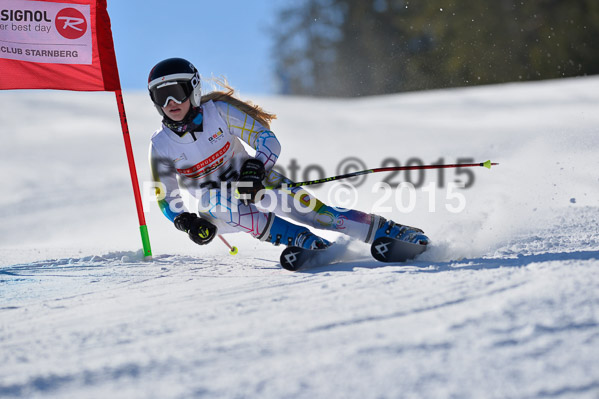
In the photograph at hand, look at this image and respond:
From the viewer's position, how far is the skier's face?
12.0 feet

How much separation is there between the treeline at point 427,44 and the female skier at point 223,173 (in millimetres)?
20579

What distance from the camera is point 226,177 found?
3896 mm

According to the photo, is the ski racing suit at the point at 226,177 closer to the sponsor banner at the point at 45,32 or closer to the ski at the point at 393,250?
the ski at the point at 393,250

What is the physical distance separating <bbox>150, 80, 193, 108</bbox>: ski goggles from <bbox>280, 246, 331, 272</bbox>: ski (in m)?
1.08

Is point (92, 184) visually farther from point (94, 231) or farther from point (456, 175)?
point (456, 175)

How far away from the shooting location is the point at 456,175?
24.5 feet

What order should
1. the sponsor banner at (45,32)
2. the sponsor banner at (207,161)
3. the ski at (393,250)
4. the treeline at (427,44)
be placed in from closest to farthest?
the ski at (393,250), the sponsor banner at (207,161), the sponsor banner at (45,32), the treeline at (427,44)

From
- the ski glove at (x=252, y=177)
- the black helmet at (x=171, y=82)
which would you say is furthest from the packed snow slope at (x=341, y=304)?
the black helmet at (x=171, y=82)

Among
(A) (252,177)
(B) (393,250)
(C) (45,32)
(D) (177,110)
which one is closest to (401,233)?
(B) (393,250)

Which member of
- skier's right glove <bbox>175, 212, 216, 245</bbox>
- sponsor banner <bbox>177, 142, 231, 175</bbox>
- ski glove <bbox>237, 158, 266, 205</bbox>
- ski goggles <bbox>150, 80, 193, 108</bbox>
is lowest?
skier's right glove <bbox>175, 212, 216, 245</bbox>

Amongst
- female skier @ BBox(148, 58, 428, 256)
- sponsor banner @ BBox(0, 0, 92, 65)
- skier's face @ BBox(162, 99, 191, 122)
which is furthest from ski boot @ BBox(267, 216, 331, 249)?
sponsor banner @ BBox(0, 0, 92, 65)

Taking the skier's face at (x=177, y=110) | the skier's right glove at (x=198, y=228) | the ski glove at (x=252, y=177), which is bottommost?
the skier's right glove at (x=198, y=228)

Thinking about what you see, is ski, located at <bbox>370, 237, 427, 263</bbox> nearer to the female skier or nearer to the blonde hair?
the female skier

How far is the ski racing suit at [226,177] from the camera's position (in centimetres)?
371
